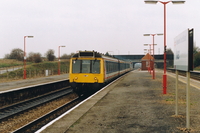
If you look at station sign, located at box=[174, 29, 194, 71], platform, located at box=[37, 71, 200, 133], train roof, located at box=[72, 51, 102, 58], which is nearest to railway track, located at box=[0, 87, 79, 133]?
platform, located at box=[37, 71, 200, 133]

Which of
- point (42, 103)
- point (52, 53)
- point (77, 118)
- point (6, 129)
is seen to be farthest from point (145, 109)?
point (52, 53)

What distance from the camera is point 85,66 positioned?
15180 mm

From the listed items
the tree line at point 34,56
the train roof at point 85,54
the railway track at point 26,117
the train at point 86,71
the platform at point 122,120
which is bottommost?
the railway track at point 26,117

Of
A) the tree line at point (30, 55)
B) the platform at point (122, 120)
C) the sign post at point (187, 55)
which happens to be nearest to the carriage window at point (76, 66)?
the platform at point (122, 120)

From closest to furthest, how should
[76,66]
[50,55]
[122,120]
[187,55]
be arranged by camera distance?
[187,55] → [122,120] → [76,66] → [50,55]

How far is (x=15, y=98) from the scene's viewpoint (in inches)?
591

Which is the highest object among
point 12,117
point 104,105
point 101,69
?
point 101,69

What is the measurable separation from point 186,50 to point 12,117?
29.0 ft

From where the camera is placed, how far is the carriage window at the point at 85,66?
15.2 meters

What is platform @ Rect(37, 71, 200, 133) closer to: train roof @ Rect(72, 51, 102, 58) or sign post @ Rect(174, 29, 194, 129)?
sign post @ Rect(174, 29, 194, 129)

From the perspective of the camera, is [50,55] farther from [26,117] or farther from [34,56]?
[26,117]

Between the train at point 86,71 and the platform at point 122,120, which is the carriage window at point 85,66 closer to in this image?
the train at point 86,71

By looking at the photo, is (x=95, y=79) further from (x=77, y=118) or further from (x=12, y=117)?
(x=77, y=118)

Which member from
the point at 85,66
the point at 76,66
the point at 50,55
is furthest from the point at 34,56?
the point at 85,66
